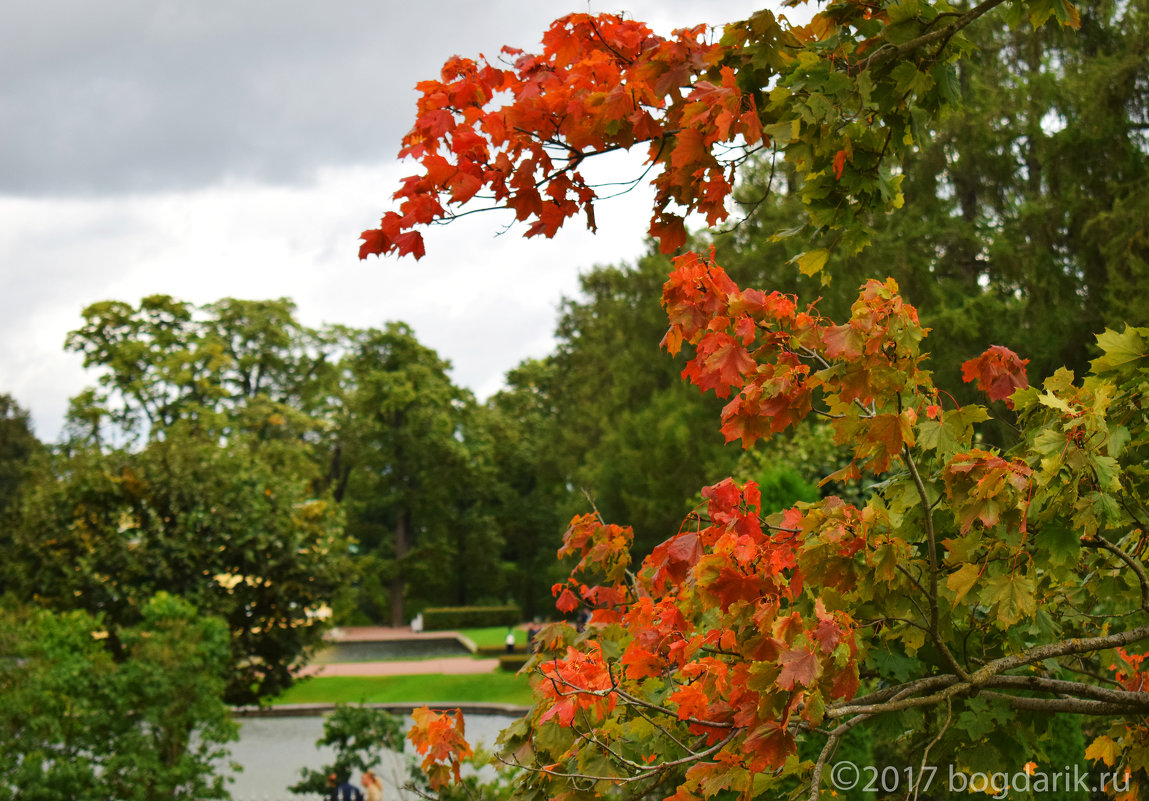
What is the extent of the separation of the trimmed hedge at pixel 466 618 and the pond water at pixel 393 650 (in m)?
2.90

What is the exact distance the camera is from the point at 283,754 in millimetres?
14867

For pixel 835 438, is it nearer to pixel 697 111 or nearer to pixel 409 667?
pixel 697 111

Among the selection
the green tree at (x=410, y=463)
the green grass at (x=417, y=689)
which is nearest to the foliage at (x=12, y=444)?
the green tree at (x=410, y=463)

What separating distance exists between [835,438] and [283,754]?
48.1 ft

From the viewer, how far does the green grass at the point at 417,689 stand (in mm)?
19141

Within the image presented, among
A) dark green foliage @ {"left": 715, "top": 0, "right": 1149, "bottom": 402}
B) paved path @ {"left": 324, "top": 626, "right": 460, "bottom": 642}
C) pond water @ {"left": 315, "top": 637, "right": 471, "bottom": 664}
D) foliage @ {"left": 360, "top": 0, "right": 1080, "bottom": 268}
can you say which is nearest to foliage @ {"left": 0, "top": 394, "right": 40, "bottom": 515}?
paved path @ {"left": 324, "top": 626, "right": 460, "bottom": 642}

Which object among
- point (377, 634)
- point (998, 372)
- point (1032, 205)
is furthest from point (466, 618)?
point (998, 372)

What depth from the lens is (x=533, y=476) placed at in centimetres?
3644

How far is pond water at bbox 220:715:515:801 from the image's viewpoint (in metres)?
12.0

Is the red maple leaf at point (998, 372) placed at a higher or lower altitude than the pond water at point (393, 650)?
higher

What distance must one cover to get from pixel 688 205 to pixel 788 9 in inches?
23.5

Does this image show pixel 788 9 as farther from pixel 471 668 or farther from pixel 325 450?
pixel 325 450

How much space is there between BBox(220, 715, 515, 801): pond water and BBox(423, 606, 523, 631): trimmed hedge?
1368cm

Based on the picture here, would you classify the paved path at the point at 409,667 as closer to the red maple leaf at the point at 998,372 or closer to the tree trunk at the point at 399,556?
the tree trunk at the point at 399,556
